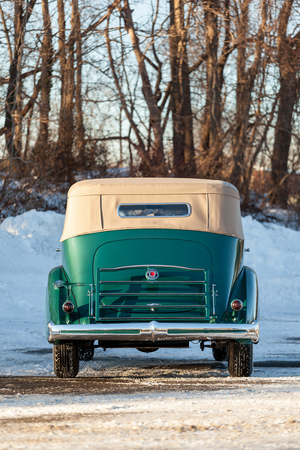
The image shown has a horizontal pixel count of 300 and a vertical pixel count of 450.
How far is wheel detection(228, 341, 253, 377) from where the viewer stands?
610 centimetres

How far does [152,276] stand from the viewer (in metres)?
5.98

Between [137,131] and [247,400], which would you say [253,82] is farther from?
[247,400]

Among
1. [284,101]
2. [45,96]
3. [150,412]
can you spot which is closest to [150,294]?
[150,412]

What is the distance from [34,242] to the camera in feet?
53.8

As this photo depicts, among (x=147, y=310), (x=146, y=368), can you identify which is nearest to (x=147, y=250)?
(x=147, y=310)

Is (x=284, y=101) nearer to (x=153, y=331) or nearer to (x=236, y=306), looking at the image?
(x=236, y=306)

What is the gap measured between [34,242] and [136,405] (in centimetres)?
1219

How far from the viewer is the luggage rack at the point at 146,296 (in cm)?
593

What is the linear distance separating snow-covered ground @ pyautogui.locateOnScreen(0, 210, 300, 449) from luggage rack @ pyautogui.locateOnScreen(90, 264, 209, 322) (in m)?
0.74

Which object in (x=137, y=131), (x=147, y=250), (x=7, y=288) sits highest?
(x=137, y=131)

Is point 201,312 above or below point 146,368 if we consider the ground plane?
above

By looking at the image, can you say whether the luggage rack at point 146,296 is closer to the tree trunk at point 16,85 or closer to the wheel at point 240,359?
the wheel at point 240,359

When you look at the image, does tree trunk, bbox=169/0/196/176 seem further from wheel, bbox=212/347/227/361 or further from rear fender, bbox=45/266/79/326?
rear fender, bbox=45/266/79/326

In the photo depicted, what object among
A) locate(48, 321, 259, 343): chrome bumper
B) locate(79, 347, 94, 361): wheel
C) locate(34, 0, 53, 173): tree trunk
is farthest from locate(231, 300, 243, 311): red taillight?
locate(34, 0, 53, 173): tree trunk
